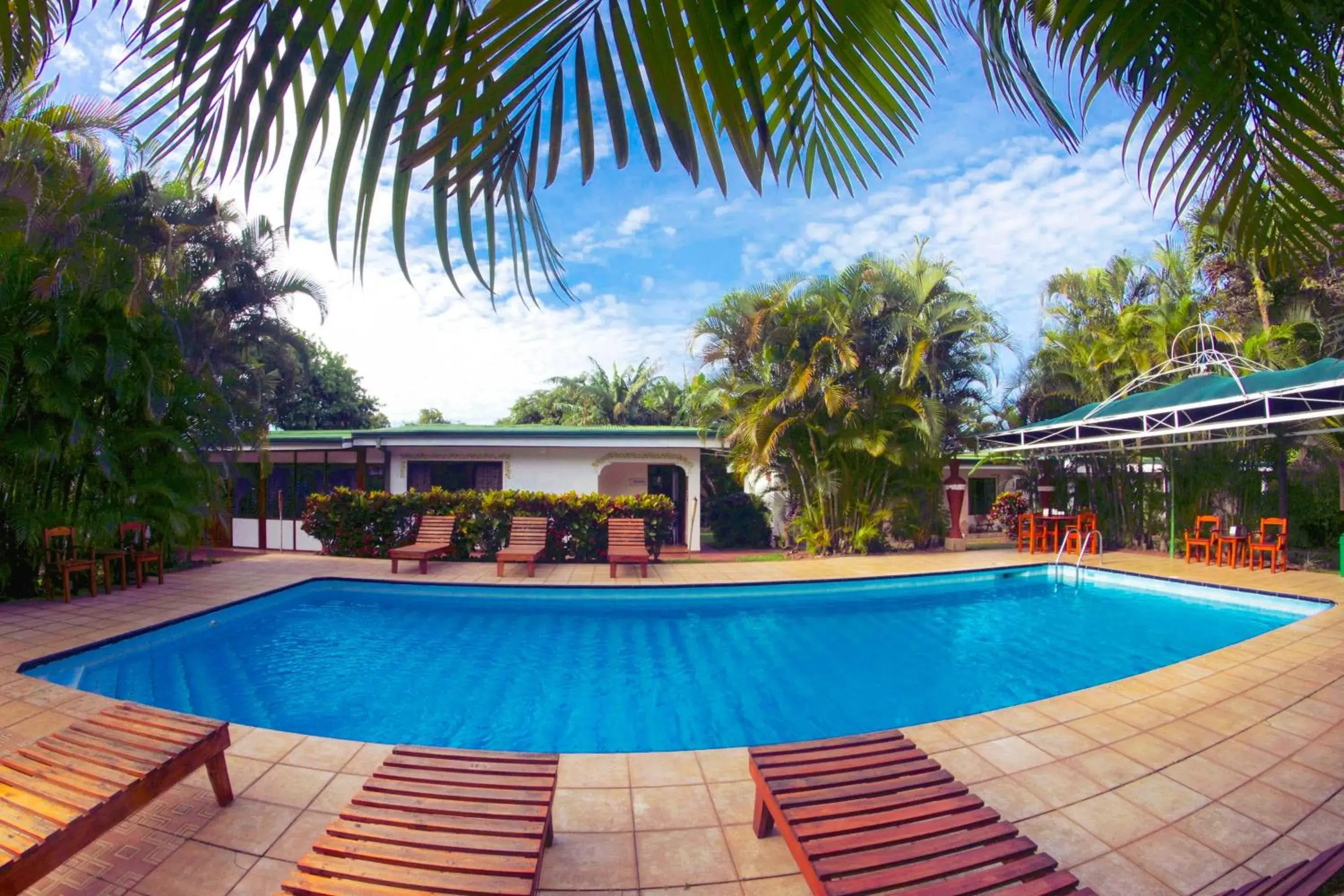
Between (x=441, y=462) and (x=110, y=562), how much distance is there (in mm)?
8146

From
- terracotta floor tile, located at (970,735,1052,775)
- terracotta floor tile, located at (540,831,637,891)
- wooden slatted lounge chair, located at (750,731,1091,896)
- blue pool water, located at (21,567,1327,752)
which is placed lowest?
blue pool water, located at (21,567,1327,752)

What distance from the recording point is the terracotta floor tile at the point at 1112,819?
3.59 m

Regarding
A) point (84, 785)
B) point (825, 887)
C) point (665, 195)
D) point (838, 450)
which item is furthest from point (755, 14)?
point (838, 450)

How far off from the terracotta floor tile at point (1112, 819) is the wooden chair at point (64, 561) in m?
11.3

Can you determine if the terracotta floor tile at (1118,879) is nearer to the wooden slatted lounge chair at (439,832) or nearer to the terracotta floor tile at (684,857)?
the terracotta floor tile at (684,857)

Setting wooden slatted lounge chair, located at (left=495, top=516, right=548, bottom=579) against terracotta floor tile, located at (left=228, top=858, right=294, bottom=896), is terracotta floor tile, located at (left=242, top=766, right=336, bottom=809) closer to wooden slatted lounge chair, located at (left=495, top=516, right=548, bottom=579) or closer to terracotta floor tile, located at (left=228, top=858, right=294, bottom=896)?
terracotta floor tile, located at (left=228, top=858, right=294, bottom=896)

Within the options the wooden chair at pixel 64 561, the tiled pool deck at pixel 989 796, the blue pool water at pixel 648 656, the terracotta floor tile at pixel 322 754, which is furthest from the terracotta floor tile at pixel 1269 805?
the wooden chair at pixel 64 561

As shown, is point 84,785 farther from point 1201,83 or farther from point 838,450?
point 838,450

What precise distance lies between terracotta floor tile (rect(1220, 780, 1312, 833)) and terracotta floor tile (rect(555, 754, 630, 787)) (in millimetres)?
3557

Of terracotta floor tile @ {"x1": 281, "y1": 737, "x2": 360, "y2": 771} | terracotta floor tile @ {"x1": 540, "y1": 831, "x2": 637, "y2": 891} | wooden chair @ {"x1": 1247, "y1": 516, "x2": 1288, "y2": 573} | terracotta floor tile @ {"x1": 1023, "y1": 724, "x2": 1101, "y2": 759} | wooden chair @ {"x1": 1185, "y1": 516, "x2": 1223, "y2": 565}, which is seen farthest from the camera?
wooden chair @ {"x1": 1185, "y1": 516, "x2": 1223, "y2": 565}

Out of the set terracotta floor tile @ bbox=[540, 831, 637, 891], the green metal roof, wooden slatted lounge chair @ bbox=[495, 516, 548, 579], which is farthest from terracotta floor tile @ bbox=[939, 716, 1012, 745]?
the green metal roof

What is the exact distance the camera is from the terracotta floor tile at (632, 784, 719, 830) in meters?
3.72

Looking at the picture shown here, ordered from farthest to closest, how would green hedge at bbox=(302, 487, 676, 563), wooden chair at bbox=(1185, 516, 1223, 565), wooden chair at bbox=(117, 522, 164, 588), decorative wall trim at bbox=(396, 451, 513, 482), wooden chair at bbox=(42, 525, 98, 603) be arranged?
decorative wall trim at bbox=(396, 451, 513, 482), green hedge at bbox=(302, 487, 676, 563), wooden chair at bbox=(1185, 516, 1223, 565), wooden chair at bbox=(117, 522, 164, 588), wooden chair at bbox=(42, 525, 98, 603)

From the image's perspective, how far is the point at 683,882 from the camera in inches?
126
